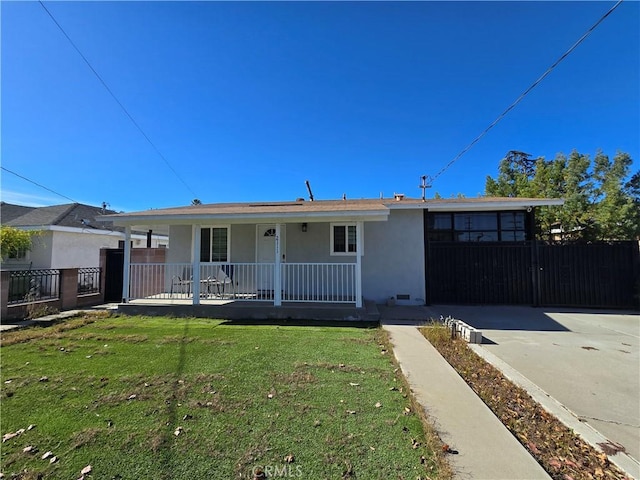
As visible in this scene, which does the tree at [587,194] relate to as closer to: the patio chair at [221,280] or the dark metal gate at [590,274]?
the dark metal gate at [590,274]

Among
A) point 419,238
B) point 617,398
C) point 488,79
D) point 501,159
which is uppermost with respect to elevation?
Result: point 501,159

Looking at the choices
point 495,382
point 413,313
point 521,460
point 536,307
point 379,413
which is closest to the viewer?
point 521,460

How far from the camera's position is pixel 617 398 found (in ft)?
11.7

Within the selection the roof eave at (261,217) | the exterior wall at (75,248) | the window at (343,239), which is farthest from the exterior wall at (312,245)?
the exterior wall at (75,248)

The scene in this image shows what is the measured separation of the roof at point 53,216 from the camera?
14688mm

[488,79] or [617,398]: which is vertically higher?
[488,79]

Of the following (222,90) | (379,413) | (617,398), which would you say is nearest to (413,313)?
(617,398)

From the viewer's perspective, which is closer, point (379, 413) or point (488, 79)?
point (379, 413)

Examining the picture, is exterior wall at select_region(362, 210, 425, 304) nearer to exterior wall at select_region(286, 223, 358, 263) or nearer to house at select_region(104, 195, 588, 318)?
house at select_region(104, 195, 588, 318)

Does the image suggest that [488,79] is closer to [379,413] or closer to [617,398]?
[617,398]

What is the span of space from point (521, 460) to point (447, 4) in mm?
9361

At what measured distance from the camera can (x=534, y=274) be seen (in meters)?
9.27

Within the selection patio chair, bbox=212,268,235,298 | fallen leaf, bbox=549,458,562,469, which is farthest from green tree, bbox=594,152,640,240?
patio chair, bbox=212,268,235,298

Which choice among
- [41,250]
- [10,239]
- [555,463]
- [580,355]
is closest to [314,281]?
[580,355]
